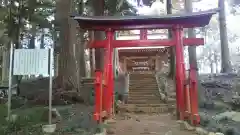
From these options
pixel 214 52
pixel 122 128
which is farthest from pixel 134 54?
pixel 214 52

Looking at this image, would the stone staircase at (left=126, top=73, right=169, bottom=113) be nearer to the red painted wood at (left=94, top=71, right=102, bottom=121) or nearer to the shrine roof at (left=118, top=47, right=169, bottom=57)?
the shrine roof at (left=118, top=47, right=169, bottom=57)

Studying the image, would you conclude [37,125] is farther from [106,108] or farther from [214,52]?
[214,52]

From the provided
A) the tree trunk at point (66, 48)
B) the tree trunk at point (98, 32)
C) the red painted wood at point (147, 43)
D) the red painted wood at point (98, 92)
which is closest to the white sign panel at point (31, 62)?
the red painted wood at point (98, 92)

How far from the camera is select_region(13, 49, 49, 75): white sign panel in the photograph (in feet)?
25.2

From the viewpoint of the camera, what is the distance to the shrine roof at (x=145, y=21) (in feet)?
29.5

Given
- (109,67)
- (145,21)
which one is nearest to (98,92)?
(109,67)

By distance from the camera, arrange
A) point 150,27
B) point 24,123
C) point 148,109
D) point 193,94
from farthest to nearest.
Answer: point 148,109 → point 150,27 → point 193,94 → point 24,123

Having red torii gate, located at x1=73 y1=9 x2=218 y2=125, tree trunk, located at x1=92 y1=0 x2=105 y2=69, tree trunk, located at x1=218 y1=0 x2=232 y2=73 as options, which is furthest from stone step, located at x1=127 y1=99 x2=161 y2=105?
tree trunk, located at x1=218 y1=0 x2=232 y2=73

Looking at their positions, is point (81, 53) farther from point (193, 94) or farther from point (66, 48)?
point (193, 94)

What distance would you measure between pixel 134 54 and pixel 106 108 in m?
14.6

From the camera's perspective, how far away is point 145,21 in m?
9.32

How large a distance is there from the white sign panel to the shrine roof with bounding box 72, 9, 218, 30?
214 cm

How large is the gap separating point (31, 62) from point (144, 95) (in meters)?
9.19

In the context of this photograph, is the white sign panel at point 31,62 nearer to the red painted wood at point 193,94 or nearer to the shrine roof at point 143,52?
the red painted wood at point 193,94
